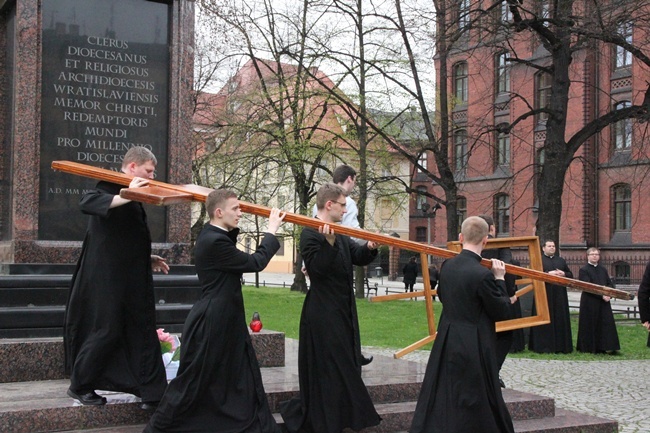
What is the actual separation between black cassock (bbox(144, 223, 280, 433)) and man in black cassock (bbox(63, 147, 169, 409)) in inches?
15.6

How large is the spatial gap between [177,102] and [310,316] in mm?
3630

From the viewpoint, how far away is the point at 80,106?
8320 mm

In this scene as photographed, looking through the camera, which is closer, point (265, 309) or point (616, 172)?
point (265, 309)

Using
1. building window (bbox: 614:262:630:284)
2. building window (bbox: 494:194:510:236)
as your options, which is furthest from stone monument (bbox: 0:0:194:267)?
building window (bbox: 494:194:510:236)

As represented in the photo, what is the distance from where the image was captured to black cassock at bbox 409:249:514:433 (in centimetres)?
575

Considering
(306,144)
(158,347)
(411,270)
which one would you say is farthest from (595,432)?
(411,270)

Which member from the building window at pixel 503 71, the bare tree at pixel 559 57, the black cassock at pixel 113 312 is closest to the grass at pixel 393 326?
the bare tree at pixel 559 57

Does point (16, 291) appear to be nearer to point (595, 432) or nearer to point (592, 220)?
point (595, 432)

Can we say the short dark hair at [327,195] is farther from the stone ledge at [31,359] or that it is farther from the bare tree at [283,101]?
the bare tree at [283,101]

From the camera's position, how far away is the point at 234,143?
29141 mm

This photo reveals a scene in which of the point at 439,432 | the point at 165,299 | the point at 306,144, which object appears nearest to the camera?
the point at 439,432

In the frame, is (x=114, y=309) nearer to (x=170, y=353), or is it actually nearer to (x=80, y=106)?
(x=170, y=353)

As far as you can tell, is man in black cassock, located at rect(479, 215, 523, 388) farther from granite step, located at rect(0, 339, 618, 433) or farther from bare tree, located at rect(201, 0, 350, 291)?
bare tree, located at rect(201, 0, 350, 291)

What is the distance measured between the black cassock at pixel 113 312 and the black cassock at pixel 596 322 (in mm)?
10602
